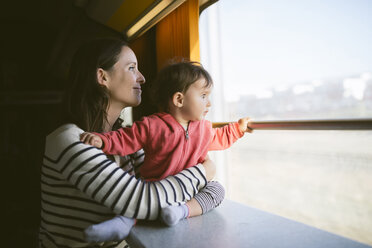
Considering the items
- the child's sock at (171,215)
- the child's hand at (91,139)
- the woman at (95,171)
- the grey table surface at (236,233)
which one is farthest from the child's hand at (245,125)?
the child's hand at (91,139)

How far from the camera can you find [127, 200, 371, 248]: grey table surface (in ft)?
2.47

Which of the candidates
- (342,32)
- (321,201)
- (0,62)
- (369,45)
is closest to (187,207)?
(369,45)

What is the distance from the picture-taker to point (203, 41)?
218cm

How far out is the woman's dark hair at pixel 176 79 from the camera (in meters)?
1.27

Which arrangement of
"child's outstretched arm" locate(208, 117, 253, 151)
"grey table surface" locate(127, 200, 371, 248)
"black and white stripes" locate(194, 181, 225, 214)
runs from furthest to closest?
"child's outstretched arm" locate(208, 117, 253, 151) → "black and white stripes" locate(194, 181, 225, 214) → "grey table surface" locate(127, 200, 371, 248)

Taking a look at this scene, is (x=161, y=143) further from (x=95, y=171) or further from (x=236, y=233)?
(x=236, y=233)

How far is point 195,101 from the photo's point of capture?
1244 millimetres

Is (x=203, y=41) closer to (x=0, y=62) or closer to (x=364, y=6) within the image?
(x=364, y=6)

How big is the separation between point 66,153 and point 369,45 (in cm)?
187

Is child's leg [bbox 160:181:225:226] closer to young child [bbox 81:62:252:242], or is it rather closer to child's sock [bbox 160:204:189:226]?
child's sock [bbox 160:204:189:226]

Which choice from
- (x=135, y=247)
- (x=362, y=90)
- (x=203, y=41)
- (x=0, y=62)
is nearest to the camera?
(x=135, y=247)

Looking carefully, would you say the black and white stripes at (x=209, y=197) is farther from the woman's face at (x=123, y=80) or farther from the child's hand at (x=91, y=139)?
the woman's face at (x=123, y=80)

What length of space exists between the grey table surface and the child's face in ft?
1.67

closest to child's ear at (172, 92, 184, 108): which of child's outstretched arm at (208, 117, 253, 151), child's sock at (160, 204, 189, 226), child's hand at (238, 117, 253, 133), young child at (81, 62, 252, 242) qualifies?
young child at (81, 62, 252, 242)
